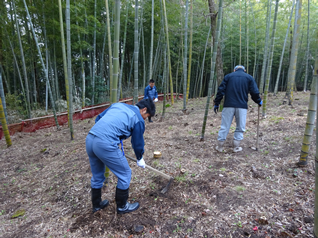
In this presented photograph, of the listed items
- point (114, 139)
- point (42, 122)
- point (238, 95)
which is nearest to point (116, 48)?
point (114, 139)

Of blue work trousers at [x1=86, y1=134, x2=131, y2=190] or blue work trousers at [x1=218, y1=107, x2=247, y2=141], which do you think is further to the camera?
blue work trousers at [x1=218, y1=107, x2=247, y2=141]

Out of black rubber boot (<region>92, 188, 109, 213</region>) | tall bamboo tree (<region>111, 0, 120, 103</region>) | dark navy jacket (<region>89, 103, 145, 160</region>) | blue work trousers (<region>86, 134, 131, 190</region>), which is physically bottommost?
black rubber boot (<region>92, 188, 109, 213</region>)

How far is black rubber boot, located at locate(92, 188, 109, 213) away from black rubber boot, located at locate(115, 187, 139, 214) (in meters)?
0.21

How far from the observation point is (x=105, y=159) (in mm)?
1740

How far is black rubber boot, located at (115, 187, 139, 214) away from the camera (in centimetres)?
190

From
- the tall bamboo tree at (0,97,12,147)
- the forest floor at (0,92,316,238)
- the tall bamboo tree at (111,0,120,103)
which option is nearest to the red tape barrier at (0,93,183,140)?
the tall bamboo tree at (0,97,12,147)

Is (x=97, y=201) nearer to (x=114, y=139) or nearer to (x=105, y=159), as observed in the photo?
(x=105, y=159)

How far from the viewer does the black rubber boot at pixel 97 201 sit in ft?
6.50

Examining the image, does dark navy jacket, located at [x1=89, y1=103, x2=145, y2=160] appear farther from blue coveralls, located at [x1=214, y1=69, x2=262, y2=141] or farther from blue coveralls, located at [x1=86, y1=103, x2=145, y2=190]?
blue coveralls, located at [x1=214, y1=69, x2=262, y2=141]

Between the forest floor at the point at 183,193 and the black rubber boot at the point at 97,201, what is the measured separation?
58 millimetres

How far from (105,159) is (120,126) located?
324mm

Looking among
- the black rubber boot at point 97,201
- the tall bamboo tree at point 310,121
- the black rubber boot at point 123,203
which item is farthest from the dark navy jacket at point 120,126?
the tall bamboo tree at point 310,121

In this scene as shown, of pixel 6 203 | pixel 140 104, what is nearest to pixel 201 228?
pixel 140 104

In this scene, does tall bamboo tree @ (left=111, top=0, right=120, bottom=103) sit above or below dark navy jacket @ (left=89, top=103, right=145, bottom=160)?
above
